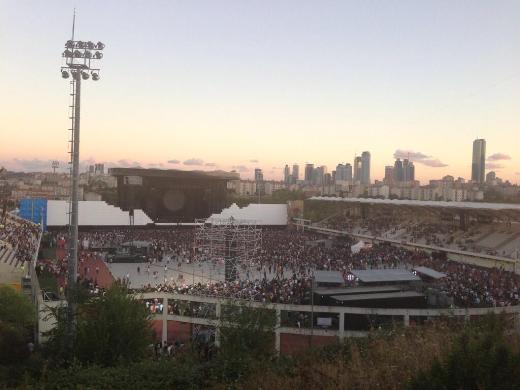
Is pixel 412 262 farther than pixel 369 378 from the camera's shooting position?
Yes

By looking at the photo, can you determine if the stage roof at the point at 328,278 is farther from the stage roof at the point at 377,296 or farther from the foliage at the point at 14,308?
the foliage at the point at 14,308

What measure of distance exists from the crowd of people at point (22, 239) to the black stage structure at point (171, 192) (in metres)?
5.58

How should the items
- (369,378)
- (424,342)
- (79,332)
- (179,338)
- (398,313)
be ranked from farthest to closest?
1. (179,338)
2. (398,313)
3. (79,332)
4. (424,342)
5. (369,378)

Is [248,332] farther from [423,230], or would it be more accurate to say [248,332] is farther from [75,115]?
[423,230]

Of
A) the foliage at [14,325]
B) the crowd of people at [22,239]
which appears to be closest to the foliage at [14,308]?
the foliage at [14,325]

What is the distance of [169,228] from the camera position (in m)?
42.8

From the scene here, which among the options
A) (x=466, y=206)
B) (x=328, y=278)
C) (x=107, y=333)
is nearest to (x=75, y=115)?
(x=107, y=333)

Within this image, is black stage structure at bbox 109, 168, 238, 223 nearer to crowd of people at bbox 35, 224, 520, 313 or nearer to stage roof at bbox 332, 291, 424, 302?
crowd of people at bbox 35, 224, 520, 313

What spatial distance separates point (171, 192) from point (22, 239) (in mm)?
9603

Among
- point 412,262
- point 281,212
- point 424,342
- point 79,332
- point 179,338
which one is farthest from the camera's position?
point 281,212

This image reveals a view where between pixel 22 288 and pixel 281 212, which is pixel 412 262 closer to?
pixel 22 288

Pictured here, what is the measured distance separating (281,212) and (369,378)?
45.3m

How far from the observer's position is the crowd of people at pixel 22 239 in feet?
80.8

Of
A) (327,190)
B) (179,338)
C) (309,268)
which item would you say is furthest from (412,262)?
(327,190)
